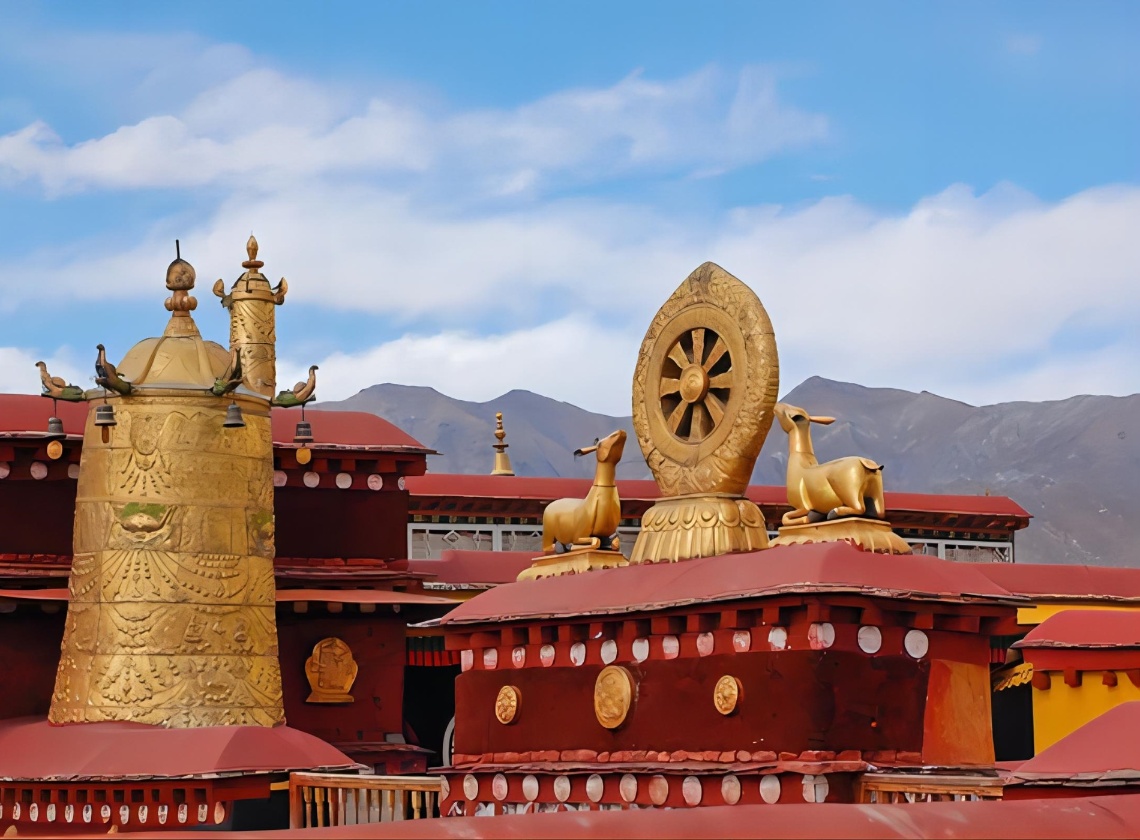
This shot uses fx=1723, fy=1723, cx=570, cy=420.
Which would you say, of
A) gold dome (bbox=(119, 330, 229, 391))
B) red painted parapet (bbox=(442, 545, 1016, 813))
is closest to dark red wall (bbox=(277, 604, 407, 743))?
gold dome (bbox=(119, 330, 229, 391))

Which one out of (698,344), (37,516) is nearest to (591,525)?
(698,344)

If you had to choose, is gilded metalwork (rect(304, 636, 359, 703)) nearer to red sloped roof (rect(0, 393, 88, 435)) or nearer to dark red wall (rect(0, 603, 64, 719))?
dark red wall (rect(0, 603, 64, 719))

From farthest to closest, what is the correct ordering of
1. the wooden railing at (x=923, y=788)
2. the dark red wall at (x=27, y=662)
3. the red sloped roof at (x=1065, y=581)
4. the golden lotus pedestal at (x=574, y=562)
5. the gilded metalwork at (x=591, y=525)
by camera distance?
the red sloped roof at (x=1065, y=581), the dark red wall at (x=27, y=662), the gilded metalwork at (x=591, y=525), the golden lotus pedestal at (x=574, y=562), the wooden railing at (x=923, y=788)

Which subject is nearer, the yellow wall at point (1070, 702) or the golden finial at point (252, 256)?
the yellow wall at point (1070, 702)

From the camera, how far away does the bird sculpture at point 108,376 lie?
575 inches

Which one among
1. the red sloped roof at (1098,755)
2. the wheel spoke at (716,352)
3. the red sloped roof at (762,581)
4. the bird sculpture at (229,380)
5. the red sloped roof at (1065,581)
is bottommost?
the red sloped roof at (1098,755)

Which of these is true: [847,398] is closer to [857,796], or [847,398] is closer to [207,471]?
[207,471]

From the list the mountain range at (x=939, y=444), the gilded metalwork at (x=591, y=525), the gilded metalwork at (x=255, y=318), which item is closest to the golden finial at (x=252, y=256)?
the gilded metalwork at (x=255, y=318)

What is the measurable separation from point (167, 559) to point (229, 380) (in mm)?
1626

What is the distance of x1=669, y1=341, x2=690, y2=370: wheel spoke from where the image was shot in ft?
40.8

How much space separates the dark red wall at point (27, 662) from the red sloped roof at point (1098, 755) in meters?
11.1

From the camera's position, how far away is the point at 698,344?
1223cm

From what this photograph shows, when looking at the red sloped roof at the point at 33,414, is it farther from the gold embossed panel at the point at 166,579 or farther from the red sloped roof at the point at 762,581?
the red sloped roof at the point at 762,581

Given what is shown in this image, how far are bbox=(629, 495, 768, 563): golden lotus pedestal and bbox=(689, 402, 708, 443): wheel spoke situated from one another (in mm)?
442
